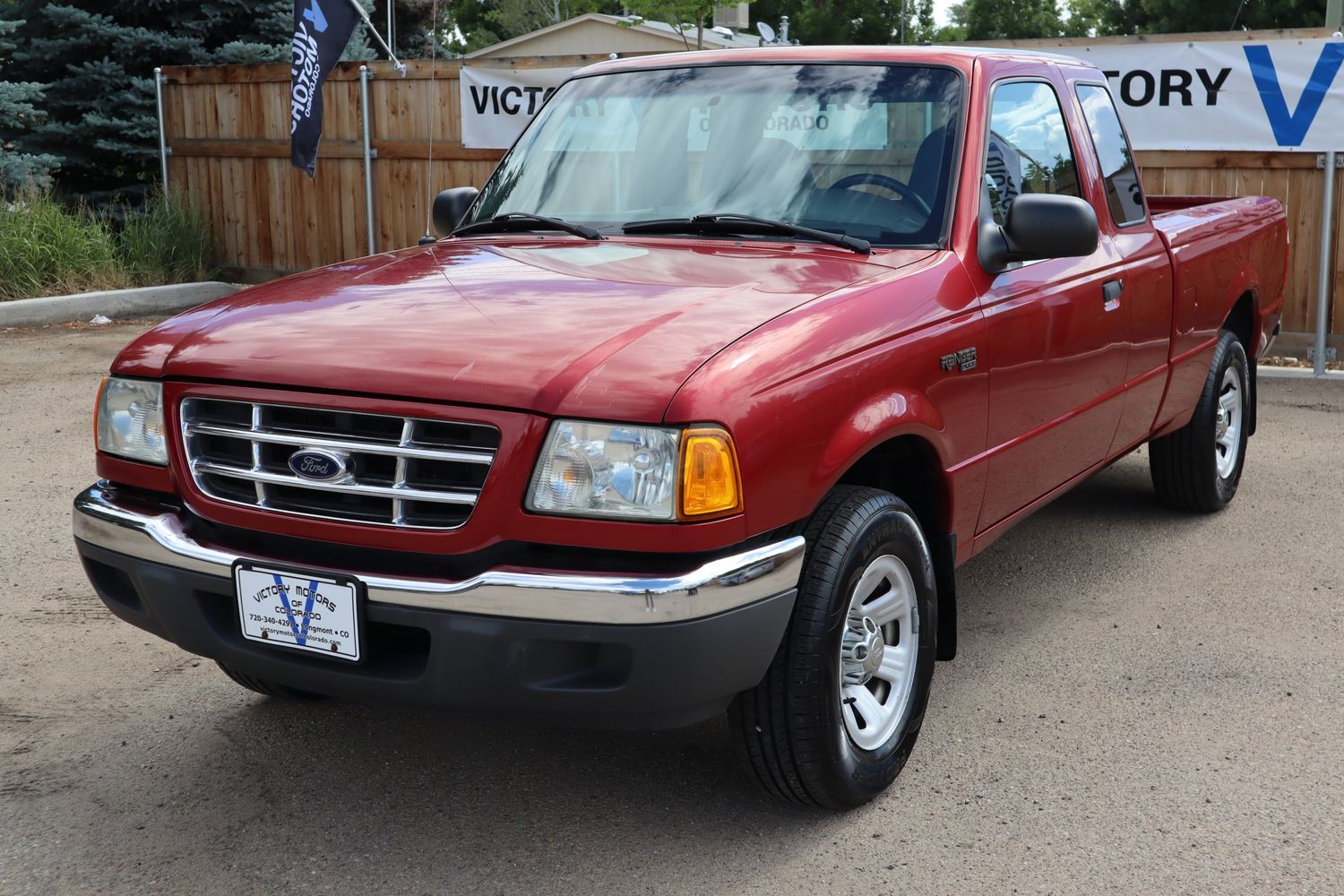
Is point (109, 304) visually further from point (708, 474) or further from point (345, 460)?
point (708, 474)

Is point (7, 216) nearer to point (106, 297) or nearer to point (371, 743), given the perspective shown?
point (106, 297)

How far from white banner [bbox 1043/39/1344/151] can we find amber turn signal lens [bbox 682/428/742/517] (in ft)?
23.5

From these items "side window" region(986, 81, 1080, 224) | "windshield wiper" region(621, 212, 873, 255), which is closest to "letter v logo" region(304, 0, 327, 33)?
"side window" region(986, 81, 1080, 224)

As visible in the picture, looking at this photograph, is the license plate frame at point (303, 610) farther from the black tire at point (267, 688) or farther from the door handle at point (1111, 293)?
the door handle at point (1111, 293)

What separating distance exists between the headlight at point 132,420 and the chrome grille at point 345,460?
118 millimetres

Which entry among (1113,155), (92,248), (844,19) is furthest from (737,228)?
(844,19)

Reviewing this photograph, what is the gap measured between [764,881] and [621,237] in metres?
1.88

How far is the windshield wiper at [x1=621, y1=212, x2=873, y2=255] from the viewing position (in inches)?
148

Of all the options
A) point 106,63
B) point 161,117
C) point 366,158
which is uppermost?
point 106,63

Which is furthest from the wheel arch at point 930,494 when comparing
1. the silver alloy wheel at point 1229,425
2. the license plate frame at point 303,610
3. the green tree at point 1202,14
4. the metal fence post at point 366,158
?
the green tree at point 1202,14

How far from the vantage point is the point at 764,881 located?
10.1 ft

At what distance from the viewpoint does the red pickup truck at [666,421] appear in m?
2.78

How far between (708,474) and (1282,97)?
8.08 metres

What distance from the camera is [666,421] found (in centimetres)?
273
